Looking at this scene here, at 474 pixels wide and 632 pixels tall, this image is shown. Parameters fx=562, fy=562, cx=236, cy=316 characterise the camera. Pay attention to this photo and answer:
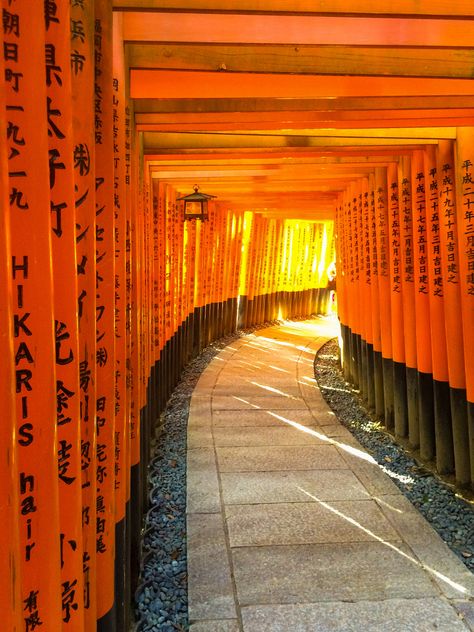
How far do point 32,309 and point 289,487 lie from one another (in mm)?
4714

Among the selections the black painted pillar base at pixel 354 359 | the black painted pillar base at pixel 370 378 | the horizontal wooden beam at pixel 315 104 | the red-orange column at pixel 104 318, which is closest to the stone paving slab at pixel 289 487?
the red-orange column at pixel 104 318

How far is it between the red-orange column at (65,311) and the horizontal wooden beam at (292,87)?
264cm

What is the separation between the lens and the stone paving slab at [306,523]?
186 inches

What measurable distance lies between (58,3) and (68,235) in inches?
30.1

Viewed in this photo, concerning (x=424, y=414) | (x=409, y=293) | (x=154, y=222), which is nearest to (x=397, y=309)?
(x=409, y=293)

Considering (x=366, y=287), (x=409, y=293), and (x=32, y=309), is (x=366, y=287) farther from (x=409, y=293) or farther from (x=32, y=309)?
(x=32, y=309)

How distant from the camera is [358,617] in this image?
12.0 feet

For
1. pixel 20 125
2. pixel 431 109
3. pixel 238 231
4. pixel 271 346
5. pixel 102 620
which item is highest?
pixel 238 231

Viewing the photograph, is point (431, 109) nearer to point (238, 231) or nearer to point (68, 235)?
point (68, 235)

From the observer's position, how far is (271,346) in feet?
50.6

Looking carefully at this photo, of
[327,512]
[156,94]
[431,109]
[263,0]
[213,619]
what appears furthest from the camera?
[327,512]

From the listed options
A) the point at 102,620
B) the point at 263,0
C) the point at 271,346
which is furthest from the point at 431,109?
the point at 271,346

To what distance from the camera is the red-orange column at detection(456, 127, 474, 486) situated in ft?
17.8

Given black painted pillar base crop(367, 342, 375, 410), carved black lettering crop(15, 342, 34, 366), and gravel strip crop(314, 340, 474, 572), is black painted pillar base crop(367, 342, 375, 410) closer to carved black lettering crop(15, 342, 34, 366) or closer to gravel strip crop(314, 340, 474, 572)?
gravel strip crop(314, 340, 474, 572)
